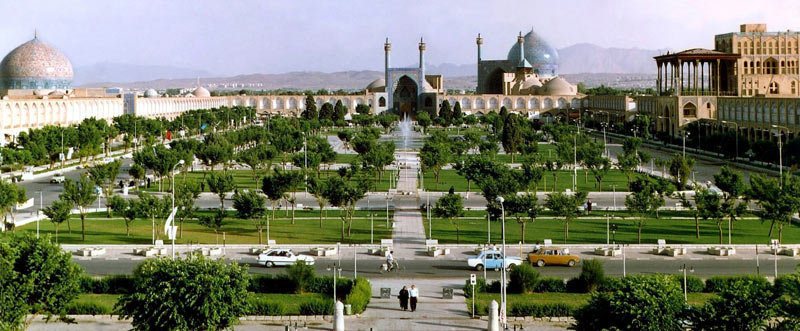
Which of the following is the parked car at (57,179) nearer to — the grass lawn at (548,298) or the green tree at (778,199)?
the grass lawn at (548,298)

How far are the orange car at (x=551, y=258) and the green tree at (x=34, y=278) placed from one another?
13.4 m

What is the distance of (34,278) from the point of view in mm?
19672

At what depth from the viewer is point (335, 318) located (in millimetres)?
20625

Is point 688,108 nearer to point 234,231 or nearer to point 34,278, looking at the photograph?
point 234,231

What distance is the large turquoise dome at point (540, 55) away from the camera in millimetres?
140125

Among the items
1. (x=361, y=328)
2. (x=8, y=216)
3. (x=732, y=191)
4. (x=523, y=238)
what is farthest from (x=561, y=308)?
(x=8, y=216)

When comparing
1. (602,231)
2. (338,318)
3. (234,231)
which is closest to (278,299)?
(338,318)

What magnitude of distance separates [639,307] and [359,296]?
24.4 feet

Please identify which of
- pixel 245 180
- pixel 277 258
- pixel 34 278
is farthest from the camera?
pixel 245 180

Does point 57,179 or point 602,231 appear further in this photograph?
point 57,179

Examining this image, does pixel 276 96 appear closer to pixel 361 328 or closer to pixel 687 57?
pixel 687 57

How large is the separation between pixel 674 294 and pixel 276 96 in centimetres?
11663

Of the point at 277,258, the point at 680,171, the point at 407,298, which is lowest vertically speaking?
the point at 407,298

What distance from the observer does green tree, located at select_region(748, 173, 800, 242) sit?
3198 centimetres
